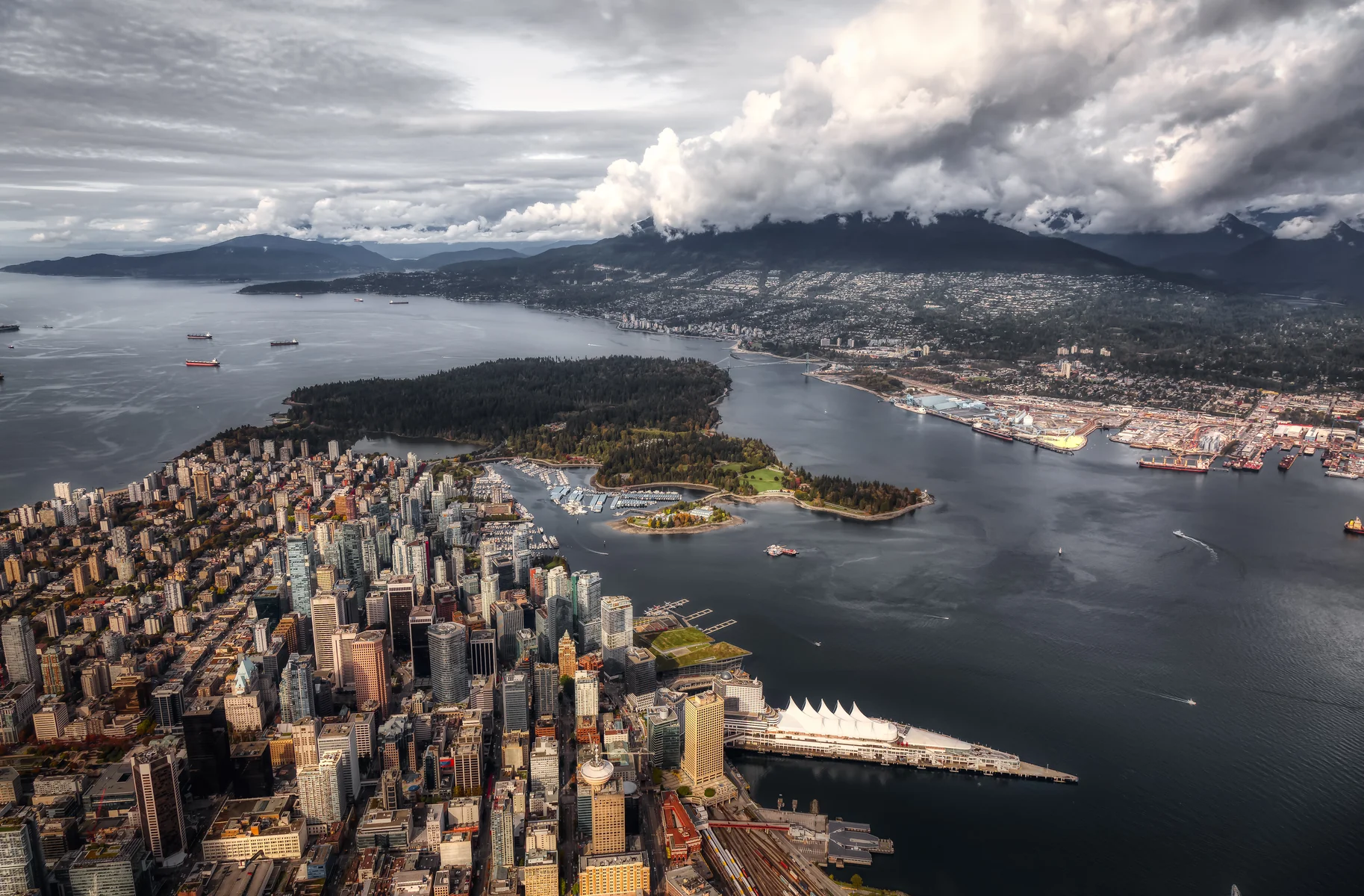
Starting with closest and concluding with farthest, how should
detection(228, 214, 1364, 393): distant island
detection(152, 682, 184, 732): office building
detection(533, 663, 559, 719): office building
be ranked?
detection(152, 682, 184, 732): office building, detection(533, 663, 559, 719): office building, detection(228, 214, 1364, 393): distant island

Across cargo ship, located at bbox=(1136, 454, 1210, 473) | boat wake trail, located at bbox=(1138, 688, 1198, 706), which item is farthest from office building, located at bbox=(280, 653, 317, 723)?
cargo ship, located at bbox=(1136, 454, 1210, 473)

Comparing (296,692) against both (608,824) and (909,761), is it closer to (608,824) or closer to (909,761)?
(608,824)

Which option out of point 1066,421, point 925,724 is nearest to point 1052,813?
point 925,724

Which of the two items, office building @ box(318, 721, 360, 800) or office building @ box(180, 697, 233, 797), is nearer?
office building @ box(318, 721, 360, 800)

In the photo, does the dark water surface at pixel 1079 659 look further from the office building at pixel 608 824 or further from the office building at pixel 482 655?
the office building at pixel 482 655

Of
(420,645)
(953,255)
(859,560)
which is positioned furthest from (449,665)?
(953,255)

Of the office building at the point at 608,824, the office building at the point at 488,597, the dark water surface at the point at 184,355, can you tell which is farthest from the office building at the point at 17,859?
the dark water surface at the point at 184,355

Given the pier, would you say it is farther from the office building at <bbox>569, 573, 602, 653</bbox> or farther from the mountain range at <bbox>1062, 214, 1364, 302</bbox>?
the mountain range at <bbox>1062, 214, 1364, 302</bbox>
